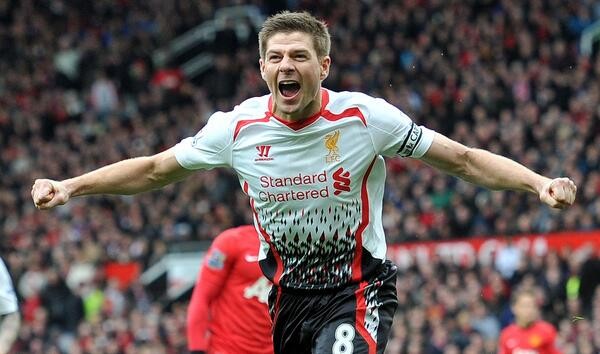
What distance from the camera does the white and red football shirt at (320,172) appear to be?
19.6ft

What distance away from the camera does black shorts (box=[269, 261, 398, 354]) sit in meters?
5.92

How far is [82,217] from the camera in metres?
21.8

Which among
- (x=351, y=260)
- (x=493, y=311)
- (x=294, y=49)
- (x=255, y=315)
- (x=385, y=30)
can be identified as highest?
(x=385, y=30)

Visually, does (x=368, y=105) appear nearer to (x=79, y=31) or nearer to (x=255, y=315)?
(x=255, y=315)

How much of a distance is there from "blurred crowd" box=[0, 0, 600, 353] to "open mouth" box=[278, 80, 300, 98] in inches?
361

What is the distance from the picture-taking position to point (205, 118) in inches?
928

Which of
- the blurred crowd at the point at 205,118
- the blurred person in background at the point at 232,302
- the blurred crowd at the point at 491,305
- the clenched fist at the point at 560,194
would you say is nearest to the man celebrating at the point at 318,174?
the clenched fist at the point at 560,194

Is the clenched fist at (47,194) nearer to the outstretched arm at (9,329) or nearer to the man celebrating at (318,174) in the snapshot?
the man celebrating at (318,174)

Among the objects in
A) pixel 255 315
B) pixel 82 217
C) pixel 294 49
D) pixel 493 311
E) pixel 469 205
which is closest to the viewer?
pixel 294 49

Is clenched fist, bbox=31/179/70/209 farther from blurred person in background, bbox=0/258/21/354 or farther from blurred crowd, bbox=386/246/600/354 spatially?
blurred crowd, bbox=386/246/600/354

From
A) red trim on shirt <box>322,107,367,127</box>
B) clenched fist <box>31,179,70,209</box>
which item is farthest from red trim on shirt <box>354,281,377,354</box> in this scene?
clenched fist <box>31,179,70,209</box>

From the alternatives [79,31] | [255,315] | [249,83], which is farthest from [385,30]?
[255,315]

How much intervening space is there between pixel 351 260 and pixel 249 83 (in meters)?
17.8

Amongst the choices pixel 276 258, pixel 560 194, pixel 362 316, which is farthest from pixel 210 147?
pixel 560 194
